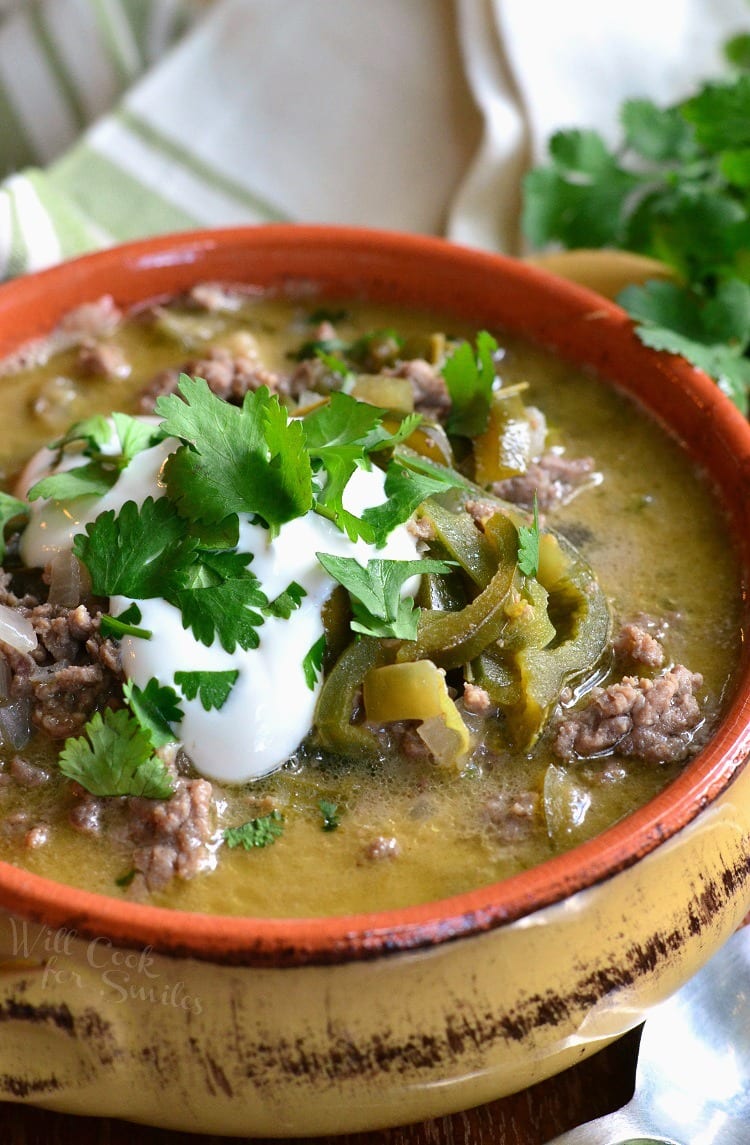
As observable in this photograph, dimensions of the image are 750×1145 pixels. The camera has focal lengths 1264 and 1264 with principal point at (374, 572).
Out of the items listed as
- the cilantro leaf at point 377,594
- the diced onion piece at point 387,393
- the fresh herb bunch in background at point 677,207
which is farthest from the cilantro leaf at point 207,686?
the fresh herb bunch in background at point 677,207

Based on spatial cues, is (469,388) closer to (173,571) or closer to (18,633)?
(173,571)

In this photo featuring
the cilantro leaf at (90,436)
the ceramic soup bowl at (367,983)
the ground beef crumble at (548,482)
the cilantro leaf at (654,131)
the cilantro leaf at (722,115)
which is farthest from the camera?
the cilantro leaf at (654,131)

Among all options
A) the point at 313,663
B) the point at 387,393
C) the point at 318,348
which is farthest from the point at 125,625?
the point at 318,348

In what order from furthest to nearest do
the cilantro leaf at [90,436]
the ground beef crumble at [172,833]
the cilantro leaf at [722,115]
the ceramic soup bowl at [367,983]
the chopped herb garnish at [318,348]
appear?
the cilantro leaf at [722,115] < the chopped herb garnish at [318,348] < the cilantro leaf at [90,436] < the ground beef crumble at [172,833] < the ceramic soup bowl at [367,983]

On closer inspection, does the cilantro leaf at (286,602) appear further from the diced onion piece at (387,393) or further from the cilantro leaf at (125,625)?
the diced onion piece at (387,393)

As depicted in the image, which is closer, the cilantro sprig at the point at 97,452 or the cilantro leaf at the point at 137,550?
the cilantro leaf at the point at 137,550

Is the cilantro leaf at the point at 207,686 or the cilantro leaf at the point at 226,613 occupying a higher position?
the cilantro leaf at the point at 226,613
